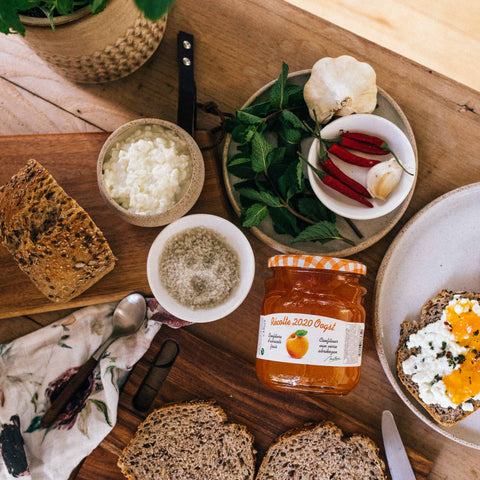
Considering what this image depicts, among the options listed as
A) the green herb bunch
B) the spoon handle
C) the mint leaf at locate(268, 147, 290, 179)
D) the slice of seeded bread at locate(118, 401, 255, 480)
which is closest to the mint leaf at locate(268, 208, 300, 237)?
the green herb bunch

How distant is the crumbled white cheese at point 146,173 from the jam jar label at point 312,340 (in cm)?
43

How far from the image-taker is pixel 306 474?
55.2 inches

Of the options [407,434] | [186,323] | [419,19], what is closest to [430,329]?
[407,434]

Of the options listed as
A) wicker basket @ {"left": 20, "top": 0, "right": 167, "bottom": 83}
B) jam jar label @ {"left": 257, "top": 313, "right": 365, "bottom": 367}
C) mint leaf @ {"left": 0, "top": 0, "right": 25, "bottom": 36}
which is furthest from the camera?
jam jar label @ {"left": 257, "top": 313, "right": 365, "bottom": 367}

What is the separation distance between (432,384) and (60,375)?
3.57 ft

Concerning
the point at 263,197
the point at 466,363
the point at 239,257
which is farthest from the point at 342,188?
the point at 466,363

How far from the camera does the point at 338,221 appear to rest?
134cm

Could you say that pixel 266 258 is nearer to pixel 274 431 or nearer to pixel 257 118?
pixel 257 118

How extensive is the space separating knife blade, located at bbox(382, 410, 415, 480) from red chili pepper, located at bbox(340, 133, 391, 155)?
765 mm

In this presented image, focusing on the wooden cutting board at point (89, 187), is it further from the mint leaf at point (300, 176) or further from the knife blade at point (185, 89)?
the mint leaf at point (300, 176)

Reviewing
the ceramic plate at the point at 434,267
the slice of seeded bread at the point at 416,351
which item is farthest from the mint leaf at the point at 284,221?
the slice of seeded bread at the point at 416,351

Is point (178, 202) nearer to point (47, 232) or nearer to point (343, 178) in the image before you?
point (47, 232)

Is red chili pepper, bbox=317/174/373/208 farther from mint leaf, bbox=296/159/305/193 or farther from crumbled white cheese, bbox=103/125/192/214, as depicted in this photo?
crumbled white cheese, bbox=103/125/192/214

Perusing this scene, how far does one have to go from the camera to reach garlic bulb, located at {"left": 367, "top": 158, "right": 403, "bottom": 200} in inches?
48.9
